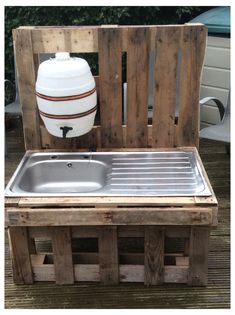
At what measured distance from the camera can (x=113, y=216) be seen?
1.96m

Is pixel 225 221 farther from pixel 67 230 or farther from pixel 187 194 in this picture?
pixel 67 230

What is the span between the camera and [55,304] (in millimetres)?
2180

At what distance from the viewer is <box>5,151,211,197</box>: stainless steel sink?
7.09 feet

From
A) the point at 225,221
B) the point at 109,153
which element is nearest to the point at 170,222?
the point at 109,153

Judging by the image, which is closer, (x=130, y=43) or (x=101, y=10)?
(x=130, y=43)

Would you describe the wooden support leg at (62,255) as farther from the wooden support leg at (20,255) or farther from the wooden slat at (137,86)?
the wooden slat at (137,86)

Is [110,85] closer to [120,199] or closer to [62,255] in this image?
[120,199]

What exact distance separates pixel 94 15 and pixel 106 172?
8.03 ft

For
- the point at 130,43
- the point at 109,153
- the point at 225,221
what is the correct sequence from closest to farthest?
the point at 130,43 < the point at 109,153 < the point at 225,221

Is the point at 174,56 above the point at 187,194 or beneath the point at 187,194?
above

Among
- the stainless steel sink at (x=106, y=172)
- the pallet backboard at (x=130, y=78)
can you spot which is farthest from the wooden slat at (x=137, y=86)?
the stainless steel sink at (x=106, y=172)

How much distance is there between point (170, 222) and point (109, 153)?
717mm

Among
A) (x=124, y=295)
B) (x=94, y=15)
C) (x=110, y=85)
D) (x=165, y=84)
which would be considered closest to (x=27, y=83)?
(x=110, y=85)

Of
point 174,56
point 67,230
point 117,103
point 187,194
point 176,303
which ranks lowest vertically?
point 176,303
